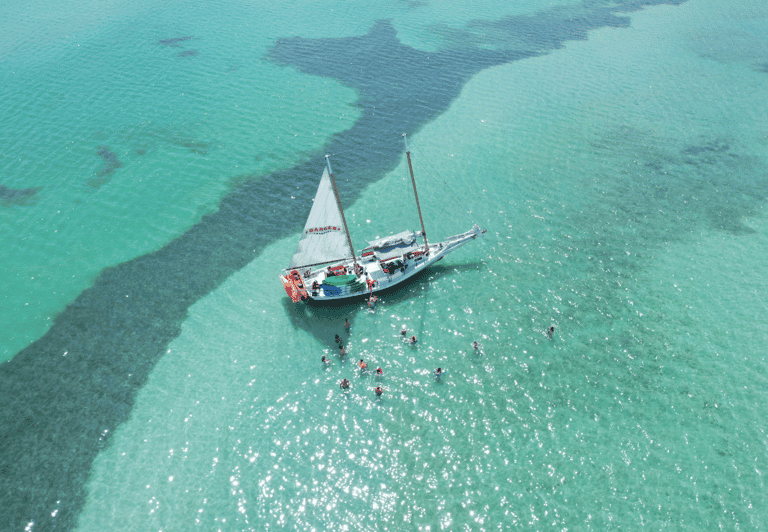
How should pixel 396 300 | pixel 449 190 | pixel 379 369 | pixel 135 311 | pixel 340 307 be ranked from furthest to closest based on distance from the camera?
pixel 449 190 → pixel 135 311 → pixel 396 300 → pixel 340 307 → pixel 379 369

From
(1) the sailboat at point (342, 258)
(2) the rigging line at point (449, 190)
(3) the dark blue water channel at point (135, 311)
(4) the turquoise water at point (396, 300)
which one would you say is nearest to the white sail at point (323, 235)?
(1) the sailboat at point (342, 258)

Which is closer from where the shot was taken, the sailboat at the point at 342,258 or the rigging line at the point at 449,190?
the sailboat at the point at 342,258

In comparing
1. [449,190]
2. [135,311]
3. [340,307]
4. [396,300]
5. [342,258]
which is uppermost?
[342,258]

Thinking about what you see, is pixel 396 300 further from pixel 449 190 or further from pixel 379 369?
pixel 449 190

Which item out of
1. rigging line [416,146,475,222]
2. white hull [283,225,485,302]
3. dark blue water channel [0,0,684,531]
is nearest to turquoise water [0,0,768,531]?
dark blue water channel [0,0,684,531]

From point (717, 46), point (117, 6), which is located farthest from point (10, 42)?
point (717, 46)

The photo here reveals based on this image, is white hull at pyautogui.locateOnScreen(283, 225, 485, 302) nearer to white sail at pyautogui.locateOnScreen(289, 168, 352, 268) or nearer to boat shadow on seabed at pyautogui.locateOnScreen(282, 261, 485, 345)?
boat shadow on seabed at pyautogui.locateOnScreen(282, 261, 485, 345)

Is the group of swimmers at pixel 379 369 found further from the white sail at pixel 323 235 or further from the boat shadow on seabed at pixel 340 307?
the white sail at pixel 323 235

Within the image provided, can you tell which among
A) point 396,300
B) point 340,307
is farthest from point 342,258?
point 396,300
